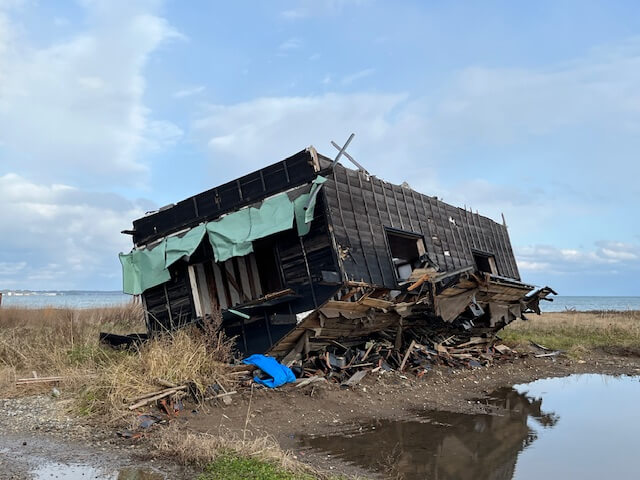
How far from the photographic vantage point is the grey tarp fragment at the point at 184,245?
1325 cm

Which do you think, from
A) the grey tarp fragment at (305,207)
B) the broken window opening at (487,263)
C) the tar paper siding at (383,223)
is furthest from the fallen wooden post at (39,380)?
the broken window opening at (487,263)

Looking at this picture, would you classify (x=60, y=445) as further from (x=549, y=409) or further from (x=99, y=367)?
(x=549, y=409)

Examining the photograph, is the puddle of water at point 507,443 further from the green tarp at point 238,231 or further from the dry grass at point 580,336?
the dry grass at point 580,336

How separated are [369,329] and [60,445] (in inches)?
334

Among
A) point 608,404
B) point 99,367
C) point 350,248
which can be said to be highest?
point 350,248

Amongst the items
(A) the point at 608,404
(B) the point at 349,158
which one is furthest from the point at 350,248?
(A) the point at 608,404

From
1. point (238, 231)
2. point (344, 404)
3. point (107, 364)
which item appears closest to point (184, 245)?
point (238, 231)

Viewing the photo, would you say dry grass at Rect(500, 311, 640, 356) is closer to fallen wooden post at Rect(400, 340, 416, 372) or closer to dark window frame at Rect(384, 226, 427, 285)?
fallen wooden post at Rect(400, 340, 416, 372)

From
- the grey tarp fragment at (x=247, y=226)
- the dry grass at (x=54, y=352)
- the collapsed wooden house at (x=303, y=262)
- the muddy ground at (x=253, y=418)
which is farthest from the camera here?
the grey tarp fragment at (x=247, y=226)

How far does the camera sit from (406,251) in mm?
16484

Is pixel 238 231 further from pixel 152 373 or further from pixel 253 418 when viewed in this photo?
pixel 253 418

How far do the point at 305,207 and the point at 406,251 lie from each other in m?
5.46

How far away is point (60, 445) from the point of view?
24.6 ft

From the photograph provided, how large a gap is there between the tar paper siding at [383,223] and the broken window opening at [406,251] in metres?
0.22
